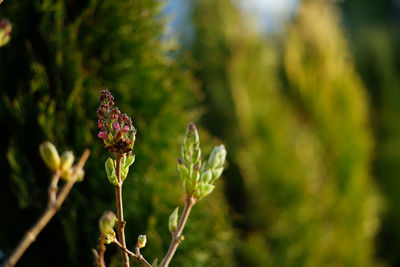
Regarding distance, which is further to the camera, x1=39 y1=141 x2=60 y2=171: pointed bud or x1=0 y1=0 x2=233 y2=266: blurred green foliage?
x1=0 y1=0 x2=233 y2=266: blurred green foliage

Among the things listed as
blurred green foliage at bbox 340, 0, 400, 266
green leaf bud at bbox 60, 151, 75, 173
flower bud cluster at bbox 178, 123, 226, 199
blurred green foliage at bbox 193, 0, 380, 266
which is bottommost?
green leaf bud at bbox 60, 151, 75, 173

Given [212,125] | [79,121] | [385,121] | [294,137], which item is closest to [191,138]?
[79,121]

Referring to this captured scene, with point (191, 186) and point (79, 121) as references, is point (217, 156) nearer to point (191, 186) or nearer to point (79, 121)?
point (191, 186)

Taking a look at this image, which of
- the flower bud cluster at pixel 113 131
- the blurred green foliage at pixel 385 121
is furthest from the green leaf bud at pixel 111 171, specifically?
the blurred green foliage at pixel 385 121

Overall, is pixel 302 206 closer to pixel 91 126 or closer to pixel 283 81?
pixel 91 126

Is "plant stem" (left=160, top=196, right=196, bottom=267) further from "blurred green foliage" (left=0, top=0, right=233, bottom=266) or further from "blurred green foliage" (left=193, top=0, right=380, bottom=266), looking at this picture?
"blurred green foliage" (left=193, top=0, right=380, bottom=266)

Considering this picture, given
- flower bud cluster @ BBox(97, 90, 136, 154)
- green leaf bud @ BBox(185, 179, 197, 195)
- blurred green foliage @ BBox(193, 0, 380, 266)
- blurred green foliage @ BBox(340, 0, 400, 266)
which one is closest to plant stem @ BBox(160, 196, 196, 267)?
green leaf bud @ BBox(185, 179, 197, 195)

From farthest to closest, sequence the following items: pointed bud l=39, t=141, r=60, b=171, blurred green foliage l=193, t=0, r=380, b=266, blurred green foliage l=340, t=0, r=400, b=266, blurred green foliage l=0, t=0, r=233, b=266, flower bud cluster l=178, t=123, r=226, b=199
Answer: blurred green foliage l=340, t=0, r=400, b=266, blurred green foliage l=193, t=0, r=380, b=266, blurred green foliage l=0, t=0, r=233, b=266, flower bud cluster l=178, t=123, r=226, b=199, pointed bud l=39, t=141, r=60, b=171

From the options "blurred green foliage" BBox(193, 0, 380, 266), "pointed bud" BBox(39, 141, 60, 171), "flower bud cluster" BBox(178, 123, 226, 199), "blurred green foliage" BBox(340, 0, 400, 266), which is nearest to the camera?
"pointed bud" BBox(39, 141, 60, 171)
